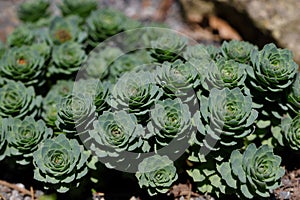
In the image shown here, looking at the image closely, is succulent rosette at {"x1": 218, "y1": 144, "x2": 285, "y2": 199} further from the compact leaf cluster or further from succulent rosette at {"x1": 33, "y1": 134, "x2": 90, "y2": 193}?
succulent rosette at {"x1": 33, "y1": 134, "x2": 90, "y2": 193}

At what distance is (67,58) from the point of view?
2.10 meters

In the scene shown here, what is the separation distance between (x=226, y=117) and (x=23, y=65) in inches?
→ 35.0

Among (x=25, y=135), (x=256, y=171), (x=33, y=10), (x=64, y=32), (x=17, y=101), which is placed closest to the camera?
(x=256, y=171)

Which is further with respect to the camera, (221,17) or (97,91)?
(221,17)

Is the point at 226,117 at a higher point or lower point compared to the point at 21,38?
lower

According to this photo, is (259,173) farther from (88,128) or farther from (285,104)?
(88,128)

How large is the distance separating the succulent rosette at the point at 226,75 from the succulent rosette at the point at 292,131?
0.24 m

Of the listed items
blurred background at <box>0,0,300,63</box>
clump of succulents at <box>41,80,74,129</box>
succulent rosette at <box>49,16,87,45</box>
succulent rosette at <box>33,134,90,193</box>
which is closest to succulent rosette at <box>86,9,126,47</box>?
succulent rosette at <box>49,16,87,45</box>

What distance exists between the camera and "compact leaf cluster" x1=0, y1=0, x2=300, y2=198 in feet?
5.50

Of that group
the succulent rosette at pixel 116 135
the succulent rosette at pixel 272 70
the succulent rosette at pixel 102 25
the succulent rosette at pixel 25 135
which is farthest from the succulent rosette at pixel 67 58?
the succulent rosette at pixel 272 70

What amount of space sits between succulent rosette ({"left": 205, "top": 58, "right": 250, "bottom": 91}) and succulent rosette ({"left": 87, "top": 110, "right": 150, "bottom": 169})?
30 centimetres

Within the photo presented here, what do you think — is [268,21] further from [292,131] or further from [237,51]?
[292,131]

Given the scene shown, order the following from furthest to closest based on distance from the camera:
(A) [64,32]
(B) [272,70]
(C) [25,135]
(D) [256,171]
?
(A) [64,32], (C) [25,135], (B) [272,70], (D) [256,171]

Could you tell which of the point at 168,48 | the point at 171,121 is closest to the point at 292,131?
the point at 171,121
